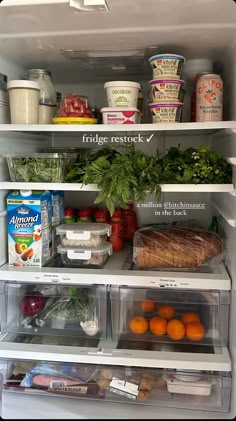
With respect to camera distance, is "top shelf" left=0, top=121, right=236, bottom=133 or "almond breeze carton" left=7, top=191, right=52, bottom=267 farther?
"almond breeze carton" left=7, top=191, right=52, bottom=267

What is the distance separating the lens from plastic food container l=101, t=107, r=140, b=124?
114cm

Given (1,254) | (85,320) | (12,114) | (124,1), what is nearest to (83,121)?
(12,114)

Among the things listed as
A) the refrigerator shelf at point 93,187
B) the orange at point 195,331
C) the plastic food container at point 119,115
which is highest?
the plastic food container at point 119,115

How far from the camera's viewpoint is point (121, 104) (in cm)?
116

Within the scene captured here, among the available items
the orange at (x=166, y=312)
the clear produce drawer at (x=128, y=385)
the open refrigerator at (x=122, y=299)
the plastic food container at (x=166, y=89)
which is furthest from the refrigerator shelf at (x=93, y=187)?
the clear produce drawer at (x=128, y=385)

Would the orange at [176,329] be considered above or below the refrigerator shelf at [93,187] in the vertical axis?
below

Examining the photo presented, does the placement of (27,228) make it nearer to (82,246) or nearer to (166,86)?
(82,246)

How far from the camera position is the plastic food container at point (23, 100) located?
1160 millimetres

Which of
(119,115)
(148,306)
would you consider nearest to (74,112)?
(119,115)

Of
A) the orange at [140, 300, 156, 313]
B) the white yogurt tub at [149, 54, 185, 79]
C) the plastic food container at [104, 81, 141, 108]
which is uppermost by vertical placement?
the white yogurt tub at [149, 54, 185, 79]

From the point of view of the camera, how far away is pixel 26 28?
1.05 meters

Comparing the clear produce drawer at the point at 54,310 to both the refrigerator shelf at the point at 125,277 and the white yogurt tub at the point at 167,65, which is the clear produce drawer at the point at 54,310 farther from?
the white yogurt tub at the point at 167,65

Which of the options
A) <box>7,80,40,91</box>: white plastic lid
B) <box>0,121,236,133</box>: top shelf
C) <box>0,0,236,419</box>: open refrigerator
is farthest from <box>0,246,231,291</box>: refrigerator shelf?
<box>7,80,40,91</box>: white plastic lid

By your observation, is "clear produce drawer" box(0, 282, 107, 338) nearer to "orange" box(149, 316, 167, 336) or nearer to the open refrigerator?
the open refrigerator
